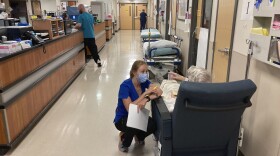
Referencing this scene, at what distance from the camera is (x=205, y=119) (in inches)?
62.8

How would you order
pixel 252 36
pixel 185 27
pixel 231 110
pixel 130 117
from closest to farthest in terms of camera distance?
pixel 231 110, pixel 252 36, pixel 130 117, pixel 185 27

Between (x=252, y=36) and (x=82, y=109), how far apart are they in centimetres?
271

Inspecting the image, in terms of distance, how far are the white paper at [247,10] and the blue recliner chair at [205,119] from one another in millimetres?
1020

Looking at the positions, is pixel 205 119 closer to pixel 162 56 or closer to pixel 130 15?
pixel 162 56

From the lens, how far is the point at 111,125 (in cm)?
322

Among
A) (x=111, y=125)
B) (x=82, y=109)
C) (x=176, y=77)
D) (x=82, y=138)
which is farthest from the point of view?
(x=82, y=109)

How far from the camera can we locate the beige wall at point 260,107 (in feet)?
6.09

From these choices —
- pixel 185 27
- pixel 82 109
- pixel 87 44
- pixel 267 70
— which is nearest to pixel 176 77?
pixel 267 70

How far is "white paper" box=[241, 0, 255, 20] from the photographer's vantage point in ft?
7.24

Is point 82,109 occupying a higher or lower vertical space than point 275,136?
lower

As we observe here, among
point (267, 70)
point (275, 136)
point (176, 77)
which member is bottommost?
point (275, 136)

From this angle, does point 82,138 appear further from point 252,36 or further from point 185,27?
point 185,27

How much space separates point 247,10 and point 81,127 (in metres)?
2.45

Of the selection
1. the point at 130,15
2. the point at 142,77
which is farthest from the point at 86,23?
the point at 130,15
